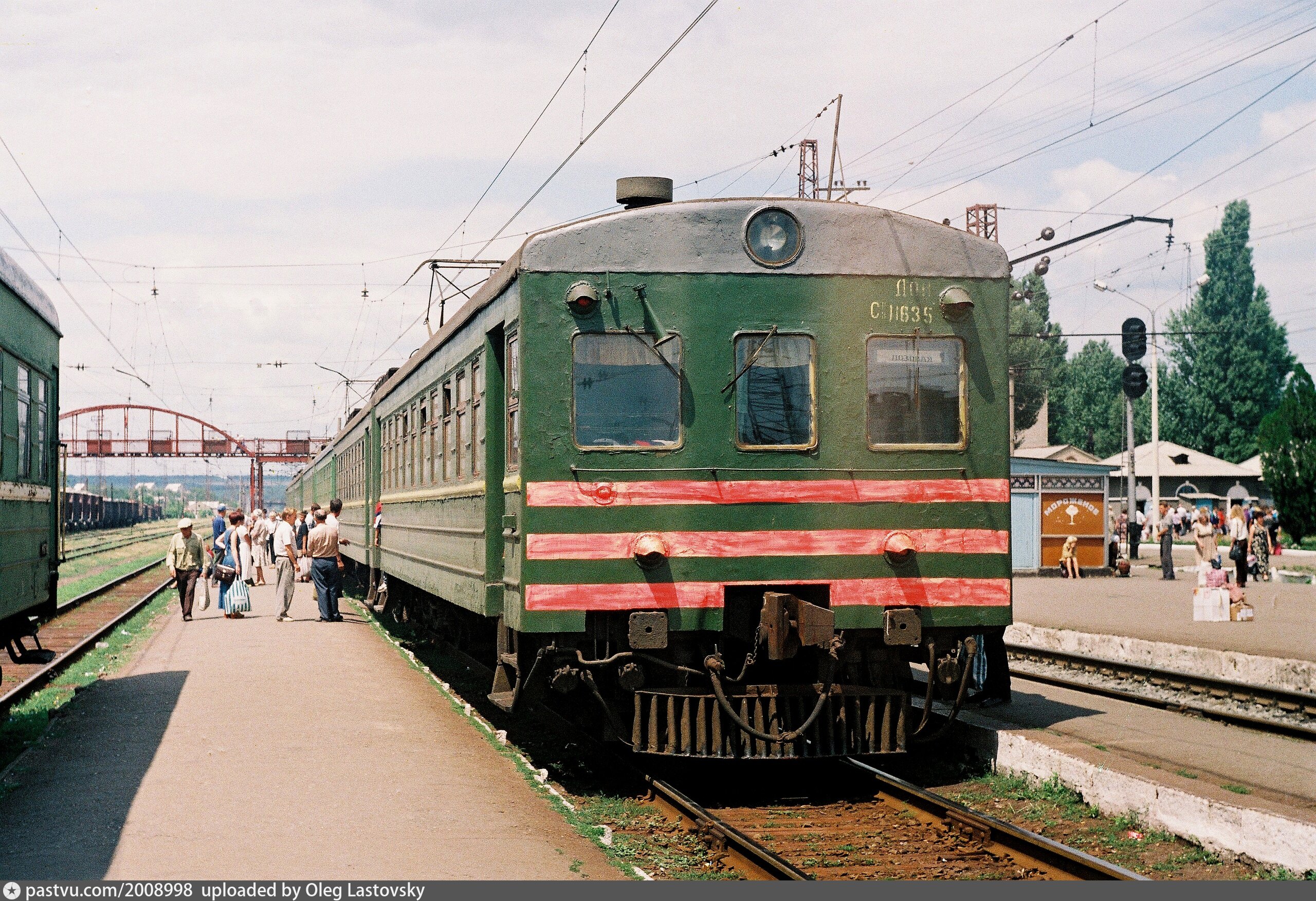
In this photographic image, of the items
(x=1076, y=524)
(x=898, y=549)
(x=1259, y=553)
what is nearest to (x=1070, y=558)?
(x=1076, y=524)

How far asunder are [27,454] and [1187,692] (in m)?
10.6

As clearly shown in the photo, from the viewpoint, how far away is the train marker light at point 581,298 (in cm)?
875

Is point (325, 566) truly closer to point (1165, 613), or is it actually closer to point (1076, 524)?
point (1165, 613)

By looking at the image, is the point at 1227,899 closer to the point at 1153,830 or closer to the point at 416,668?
the point at 1153,830

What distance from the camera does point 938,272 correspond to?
9.29 meters

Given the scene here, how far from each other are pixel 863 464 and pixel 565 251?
7.45 ft

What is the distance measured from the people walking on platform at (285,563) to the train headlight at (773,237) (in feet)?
43.7

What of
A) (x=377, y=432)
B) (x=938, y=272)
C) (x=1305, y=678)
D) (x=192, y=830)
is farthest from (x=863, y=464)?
(x=377, y=432)

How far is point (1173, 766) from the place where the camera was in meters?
9.17

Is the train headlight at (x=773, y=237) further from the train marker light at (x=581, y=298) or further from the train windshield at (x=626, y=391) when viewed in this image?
the train marker light at (x=581, y=298)

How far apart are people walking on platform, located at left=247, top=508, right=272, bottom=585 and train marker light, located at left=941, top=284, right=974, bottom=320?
20.3 metres

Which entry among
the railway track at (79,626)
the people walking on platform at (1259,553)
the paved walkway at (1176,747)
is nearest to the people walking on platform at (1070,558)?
the people walking on platform at (1259,553)

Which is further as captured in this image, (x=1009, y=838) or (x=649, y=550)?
(x=649, y=550)

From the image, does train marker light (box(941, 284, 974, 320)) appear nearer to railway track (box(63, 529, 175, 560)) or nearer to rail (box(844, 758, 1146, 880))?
rail (box(844, 758, 1146, 880))
